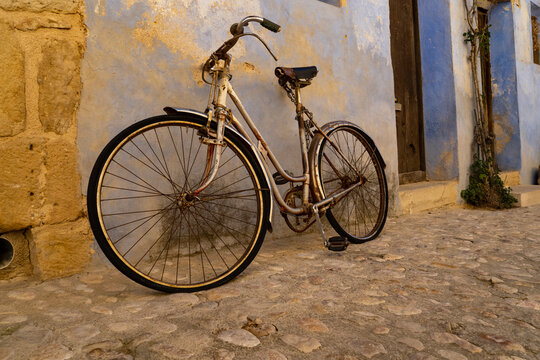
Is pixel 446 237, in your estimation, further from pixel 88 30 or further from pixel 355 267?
pixel 88 30

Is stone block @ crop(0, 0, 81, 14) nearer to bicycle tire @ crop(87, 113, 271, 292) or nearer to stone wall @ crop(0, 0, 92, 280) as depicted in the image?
stone wall @ crop(0, 0, 92, 280)

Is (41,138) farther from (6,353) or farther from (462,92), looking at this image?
(462,92)

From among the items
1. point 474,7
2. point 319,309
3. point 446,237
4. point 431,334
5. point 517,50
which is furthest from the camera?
point 517,50

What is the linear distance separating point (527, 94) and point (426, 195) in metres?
3.07

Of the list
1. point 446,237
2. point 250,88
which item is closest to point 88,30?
point 250,88

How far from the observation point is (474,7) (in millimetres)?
5387

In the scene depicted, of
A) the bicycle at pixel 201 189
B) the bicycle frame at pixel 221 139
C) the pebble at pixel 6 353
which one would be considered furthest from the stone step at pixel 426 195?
the pebble at pixel 6 353

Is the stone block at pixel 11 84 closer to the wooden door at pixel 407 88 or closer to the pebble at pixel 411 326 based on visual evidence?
the pebble at pixel 411 326

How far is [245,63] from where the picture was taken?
9.59 ft

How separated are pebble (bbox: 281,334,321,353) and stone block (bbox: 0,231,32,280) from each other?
150cm

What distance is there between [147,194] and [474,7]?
5.03 metres

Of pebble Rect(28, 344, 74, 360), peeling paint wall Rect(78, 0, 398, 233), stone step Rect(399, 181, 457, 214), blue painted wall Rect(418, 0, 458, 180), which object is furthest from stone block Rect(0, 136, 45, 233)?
blue painted wall Rect(418, 0, 458, 180)

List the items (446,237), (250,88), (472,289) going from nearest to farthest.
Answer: (472,289)
(250,88)
(446,237)

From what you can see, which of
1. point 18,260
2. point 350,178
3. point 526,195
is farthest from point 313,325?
point 526,195
